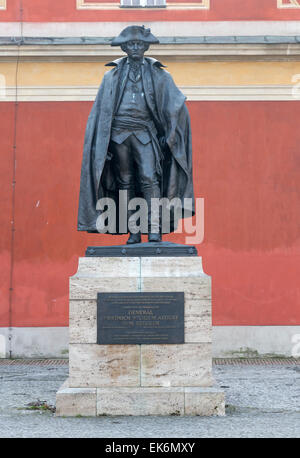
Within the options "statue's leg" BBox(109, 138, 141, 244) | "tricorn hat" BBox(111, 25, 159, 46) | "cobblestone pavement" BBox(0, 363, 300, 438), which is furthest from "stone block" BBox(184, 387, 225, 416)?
"tricorn hat" BBox(111, 25, 159, 46)

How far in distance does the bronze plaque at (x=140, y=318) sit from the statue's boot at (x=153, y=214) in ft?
2.17

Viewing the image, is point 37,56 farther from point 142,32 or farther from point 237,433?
point 237,433

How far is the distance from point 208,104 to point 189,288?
584 cm

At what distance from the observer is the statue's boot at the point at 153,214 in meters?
5.92

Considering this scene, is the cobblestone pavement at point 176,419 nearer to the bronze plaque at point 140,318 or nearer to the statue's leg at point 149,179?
the bronze plaque at point 140,318

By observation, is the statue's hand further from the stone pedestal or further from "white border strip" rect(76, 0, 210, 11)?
"white border strip" rect(76, 0, 210, 11)

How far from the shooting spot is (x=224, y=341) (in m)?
10.3

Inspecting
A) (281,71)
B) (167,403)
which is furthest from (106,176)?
(281,71)

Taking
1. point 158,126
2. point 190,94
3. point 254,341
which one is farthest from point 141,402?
point 190,94

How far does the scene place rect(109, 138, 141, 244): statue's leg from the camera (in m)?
5.99

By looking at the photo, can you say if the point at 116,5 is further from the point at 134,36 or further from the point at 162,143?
the point at 162,143

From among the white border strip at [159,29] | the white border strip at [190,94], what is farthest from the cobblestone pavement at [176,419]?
the white border strip at [159,29]

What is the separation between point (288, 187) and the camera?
34.5ft

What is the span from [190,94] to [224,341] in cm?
435
